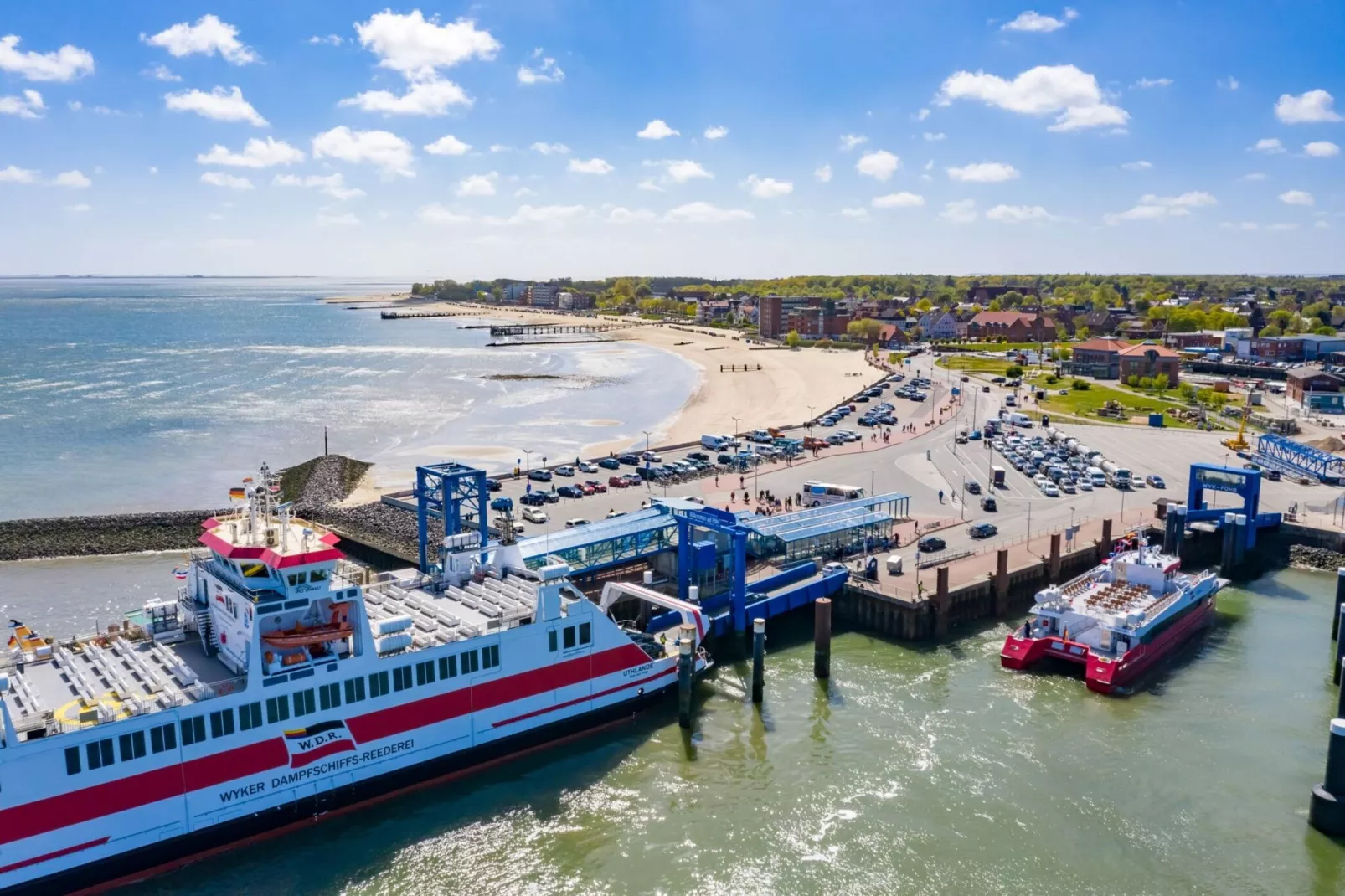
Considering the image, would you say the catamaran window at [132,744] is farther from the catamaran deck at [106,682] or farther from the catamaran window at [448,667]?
the catamaran window at [448,667]

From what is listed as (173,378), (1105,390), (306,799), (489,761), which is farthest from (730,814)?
(173,378)

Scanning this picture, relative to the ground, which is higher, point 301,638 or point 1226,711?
point 301,638

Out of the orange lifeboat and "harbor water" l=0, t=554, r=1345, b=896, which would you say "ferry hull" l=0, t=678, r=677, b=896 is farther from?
the orange lifeboat

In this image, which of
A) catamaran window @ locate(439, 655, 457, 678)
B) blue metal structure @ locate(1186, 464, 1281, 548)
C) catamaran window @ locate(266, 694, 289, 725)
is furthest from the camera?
blue metal structure @ locate(1186, 464, 1281, 548)

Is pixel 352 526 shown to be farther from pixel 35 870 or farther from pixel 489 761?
pixel 35 870

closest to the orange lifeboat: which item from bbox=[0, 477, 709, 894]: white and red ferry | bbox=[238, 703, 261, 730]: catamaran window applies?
bbox=[0, 477, 709, 894]: white and red ferry
